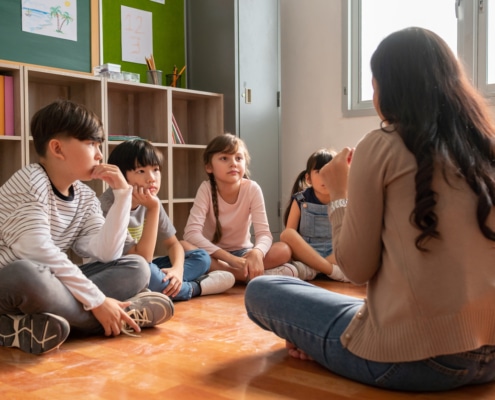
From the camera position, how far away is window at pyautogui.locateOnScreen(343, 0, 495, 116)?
3.22 m

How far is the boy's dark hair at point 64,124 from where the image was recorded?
1706 mm

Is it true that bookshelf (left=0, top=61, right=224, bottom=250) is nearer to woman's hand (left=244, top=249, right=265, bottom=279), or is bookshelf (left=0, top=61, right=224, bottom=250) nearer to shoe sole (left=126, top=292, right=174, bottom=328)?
woman's hand (left=244, top=249, right=265, bottom=279)

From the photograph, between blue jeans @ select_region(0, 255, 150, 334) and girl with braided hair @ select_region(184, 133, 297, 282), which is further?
girl with braided hair @ select_region(184, 133, 297, 282)

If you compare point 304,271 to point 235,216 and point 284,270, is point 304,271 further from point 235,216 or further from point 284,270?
point 235,216

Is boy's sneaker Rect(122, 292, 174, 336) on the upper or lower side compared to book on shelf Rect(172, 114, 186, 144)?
lower

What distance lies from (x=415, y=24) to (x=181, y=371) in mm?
2823

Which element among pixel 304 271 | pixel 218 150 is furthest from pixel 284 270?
pixel 218 150

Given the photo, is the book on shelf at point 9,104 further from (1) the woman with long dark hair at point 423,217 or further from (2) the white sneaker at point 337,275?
(1) the woman with long dark hair at point 423,217

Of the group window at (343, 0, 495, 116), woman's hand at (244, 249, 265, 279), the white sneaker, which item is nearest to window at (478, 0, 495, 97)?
window at (343, 0, 495, 116)

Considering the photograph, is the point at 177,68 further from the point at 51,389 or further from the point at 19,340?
the point at 51,389

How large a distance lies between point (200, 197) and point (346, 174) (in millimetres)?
1583

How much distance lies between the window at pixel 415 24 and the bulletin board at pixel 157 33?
1.05 metres

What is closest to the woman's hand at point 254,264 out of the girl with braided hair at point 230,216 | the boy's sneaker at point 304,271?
the girl with braided hair at point 230,216

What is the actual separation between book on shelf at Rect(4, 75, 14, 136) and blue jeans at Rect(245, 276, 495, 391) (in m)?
1.78
